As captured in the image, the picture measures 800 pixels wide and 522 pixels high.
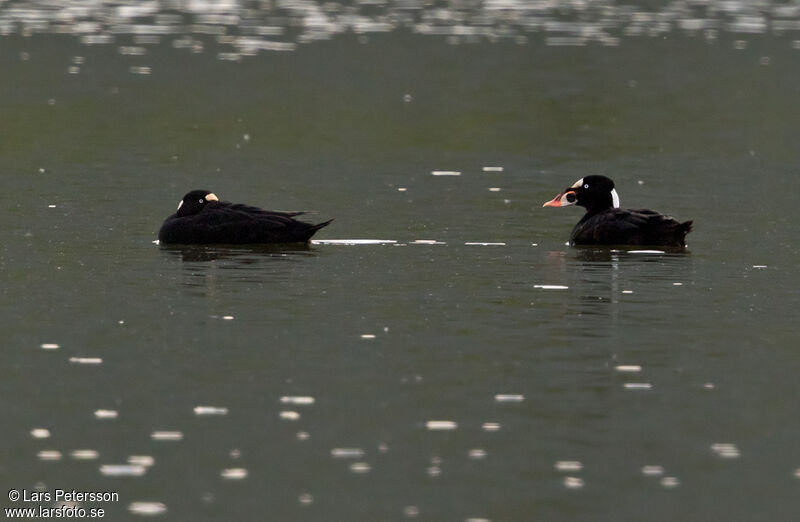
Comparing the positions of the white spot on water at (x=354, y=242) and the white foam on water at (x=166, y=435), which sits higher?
the white spot on water at (x=354, y=242)

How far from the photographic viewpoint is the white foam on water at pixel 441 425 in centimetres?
1235

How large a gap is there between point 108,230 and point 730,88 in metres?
22.8

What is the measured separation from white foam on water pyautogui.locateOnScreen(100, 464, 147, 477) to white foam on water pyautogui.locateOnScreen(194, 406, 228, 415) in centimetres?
133

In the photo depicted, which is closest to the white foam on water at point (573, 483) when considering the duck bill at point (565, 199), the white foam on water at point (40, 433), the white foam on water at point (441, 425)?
the white foam on water at point (441, 425)

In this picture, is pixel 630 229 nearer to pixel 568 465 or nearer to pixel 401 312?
pixel 401 312

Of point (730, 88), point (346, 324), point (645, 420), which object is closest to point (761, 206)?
point (346, 324)

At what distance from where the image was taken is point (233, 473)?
11273 millimetres

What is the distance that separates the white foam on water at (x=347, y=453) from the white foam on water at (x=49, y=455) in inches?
67.1

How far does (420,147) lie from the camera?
3209 centimetres

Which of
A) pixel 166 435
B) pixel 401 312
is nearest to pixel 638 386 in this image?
pixel 401 312

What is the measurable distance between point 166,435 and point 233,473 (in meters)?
0.96

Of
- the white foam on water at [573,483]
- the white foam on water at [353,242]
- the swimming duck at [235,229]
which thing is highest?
the swimming duck at [235,229]

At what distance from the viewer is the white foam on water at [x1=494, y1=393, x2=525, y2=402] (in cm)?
1313

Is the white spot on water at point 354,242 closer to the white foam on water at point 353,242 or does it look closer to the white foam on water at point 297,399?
the white foam on water at point 353,242
